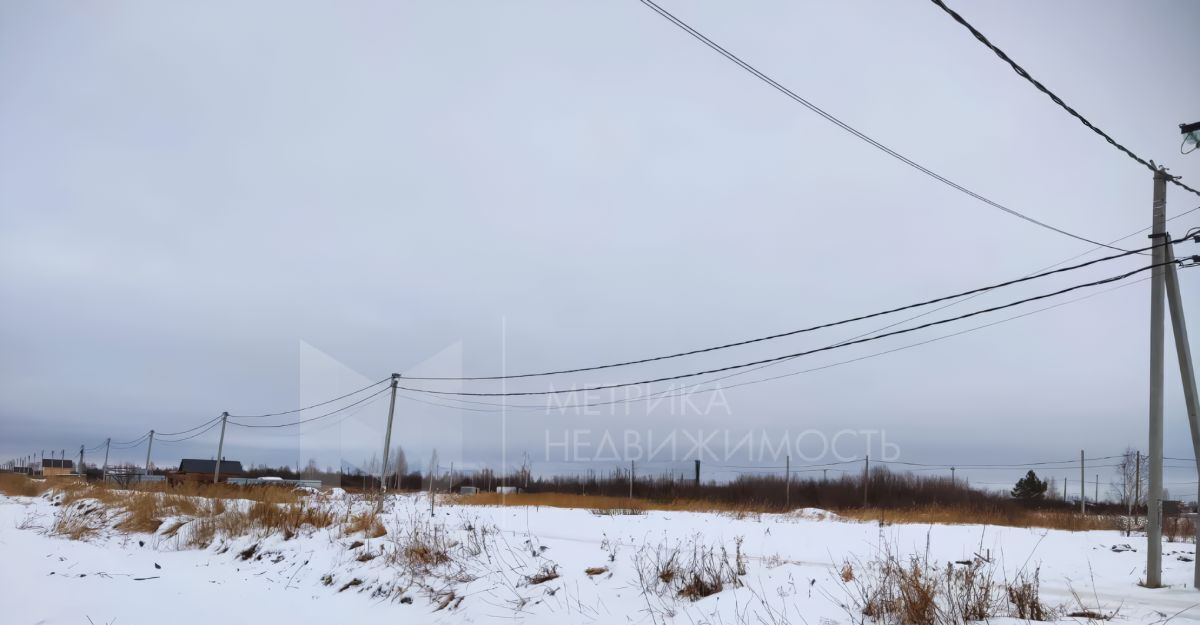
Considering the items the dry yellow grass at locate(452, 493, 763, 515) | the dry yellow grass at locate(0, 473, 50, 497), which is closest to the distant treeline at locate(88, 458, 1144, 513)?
the dry yellow grass at locate(452, 493, 763, 515)

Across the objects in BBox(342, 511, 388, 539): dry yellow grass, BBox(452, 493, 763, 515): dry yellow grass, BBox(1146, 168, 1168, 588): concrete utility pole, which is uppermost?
BBox(1146, 168, 1168, 588): concrete utility pole

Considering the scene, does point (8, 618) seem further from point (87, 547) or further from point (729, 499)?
point (729, 499)

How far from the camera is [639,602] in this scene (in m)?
9.38

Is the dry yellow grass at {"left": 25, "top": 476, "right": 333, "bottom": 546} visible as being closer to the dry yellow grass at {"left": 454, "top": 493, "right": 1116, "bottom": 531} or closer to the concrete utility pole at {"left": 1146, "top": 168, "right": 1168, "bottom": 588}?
the dry yellow grass at {"left": 454, "top": 493, "right": 1116, "bottom": 531}

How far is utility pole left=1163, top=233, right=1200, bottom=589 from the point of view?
36.2ft

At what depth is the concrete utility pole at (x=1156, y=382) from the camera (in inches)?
421

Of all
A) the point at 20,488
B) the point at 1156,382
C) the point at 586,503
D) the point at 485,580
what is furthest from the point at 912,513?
the point at 20,488

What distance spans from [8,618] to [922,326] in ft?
52.5

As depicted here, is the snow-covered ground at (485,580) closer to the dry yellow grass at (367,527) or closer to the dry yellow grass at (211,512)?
the dry yellow grass at (367,527)

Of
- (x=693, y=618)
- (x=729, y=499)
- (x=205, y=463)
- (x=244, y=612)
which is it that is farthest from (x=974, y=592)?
(x=205, y=463)

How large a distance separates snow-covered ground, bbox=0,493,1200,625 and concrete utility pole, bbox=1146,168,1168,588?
78cm

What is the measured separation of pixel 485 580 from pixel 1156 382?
450 inches

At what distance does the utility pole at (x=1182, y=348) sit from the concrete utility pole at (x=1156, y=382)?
96 mm

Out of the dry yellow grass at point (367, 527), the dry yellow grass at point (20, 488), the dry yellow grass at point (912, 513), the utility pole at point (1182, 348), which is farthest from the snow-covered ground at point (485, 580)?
the dry yellow grass at point (20, 488)
